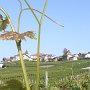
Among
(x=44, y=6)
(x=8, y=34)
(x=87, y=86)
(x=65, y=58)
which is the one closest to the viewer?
(x=8, y=34)

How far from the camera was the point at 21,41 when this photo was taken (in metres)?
1.55

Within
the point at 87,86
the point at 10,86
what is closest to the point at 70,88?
the point at 87,86

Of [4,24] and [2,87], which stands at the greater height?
[4,24]

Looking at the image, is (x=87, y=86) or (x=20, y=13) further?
(x=87, y=86)

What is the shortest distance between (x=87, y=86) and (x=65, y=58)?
10253cm

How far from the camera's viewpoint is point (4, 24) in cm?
171

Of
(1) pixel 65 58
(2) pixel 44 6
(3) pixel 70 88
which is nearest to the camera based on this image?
(2) pixel 44 6

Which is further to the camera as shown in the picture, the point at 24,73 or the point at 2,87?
the point at 2,87

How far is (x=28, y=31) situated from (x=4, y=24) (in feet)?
0.47

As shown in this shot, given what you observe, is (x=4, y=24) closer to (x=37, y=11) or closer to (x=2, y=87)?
(x=37, y=11)

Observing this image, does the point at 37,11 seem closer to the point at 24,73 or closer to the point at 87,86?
the point at 24,73

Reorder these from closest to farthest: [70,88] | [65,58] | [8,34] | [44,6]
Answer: [8,34] → [44,6] → [70,88] → [65,58]

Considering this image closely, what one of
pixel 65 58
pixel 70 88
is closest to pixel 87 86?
pixel 70 88

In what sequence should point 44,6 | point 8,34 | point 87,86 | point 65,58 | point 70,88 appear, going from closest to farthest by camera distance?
point 8,34, point 44,6, point 87,86, point 70,88, point 65,58
